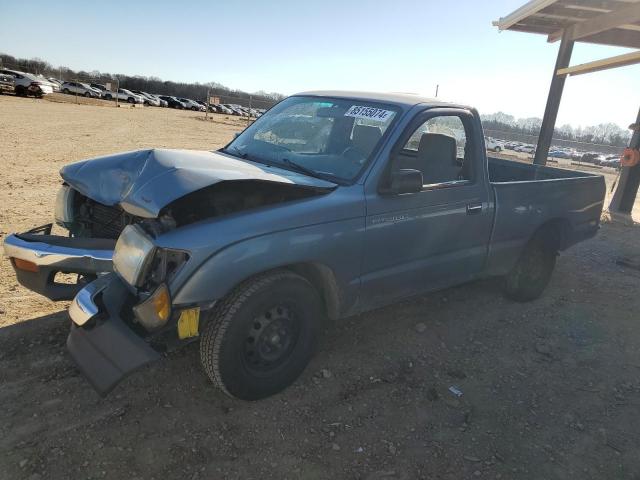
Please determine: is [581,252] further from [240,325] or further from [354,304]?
[240,325]

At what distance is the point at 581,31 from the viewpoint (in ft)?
34.9

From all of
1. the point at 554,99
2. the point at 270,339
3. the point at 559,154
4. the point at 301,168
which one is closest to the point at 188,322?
the point at 270,339

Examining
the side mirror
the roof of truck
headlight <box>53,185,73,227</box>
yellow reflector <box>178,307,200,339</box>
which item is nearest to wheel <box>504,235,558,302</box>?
the roof of truck

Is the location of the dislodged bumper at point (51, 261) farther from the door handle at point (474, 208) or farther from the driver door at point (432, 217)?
the door handle at point (474, 208)

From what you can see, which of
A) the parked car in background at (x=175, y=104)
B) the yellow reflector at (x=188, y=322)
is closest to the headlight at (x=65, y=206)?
the yellow reflector at (x=188, y=322)

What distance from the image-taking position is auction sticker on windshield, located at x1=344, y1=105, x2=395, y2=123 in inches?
135

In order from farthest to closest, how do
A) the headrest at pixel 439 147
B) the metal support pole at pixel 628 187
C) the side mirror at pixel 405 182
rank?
the metal support pole at pixel 628 187 → the headrest at pixel 439 147 → the side mirror at pixel 405 182

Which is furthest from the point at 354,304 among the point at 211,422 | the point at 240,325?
the point at 211,422

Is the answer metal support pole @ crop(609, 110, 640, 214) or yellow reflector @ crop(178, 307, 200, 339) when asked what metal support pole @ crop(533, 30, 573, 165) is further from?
yellow reflector @ crop(178, 307, 200, 339)

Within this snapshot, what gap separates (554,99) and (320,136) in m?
10.0

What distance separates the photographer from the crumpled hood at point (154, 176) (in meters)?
2.51

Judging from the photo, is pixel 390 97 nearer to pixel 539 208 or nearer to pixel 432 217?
pixel 432 217

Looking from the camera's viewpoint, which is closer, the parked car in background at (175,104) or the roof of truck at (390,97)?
the roof of truck at (390,97)

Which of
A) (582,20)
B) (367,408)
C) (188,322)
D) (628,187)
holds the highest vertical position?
(582,20)
